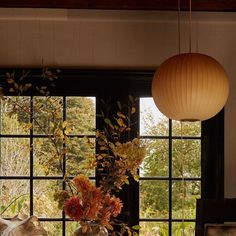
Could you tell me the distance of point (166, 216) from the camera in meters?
3.40

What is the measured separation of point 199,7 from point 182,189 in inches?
47.8

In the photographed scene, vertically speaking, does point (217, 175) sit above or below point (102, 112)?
below

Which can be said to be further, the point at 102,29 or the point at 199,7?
the point at 102,29

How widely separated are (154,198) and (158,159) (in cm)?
27

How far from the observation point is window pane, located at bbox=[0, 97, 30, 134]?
335cm

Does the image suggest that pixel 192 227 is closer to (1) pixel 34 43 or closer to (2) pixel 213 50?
(2) pixel 213 50

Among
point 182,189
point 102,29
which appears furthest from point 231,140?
point 102,29

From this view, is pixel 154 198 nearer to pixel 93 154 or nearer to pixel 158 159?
pixel 158 159

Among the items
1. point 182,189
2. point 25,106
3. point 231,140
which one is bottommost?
point 182,189

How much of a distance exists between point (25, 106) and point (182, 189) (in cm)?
120

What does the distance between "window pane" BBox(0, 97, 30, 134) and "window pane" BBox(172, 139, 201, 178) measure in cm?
102

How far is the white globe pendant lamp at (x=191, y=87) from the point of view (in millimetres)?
2238

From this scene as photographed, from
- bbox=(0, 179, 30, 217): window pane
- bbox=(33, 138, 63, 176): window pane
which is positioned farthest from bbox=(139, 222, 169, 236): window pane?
bbox=(0, 179, 30, 217): window pane

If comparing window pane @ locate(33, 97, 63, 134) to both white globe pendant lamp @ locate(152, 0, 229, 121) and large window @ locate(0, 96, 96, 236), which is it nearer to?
large window @ locate(0, 96, 96, 236)
